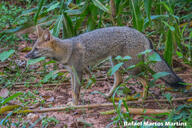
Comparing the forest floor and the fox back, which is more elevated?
the fox back

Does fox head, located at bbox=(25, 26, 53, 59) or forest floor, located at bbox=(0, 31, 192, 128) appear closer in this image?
forest floor, located at bbox=(0, 31, 192, 128)

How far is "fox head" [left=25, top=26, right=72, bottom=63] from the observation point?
4336 mm

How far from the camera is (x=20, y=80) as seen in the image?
531 cm

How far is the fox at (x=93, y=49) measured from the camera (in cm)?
434

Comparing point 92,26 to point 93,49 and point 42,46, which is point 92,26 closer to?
point 93,49

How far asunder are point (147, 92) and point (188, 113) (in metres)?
0.91

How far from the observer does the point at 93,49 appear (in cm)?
463

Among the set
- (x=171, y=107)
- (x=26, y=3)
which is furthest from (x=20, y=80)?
(x=26, y=3)

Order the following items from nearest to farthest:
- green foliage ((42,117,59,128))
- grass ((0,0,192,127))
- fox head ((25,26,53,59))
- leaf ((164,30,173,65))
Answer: green foliage ((42,117,59,128))
fox head ((25,26,53,59))
grass ((0,0,192,127))
leaf ((164,30,173,65))

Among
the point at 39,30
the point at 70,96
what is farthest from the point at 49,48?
the point at 70,96

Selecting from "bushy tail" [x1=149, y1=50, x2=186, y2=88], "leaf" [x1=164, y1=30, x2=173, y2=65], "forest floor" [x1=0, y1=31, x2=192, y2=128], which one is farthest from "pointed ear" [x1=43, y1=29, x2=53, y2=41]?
"leaf" [x1=164, y1=30, x2=173, y2=65]

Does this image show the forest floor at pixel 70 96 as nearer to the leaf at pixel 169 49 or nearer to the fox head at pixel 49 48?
the leaf at pixel 169 49

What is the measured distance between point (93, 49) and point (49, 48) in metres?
0.70

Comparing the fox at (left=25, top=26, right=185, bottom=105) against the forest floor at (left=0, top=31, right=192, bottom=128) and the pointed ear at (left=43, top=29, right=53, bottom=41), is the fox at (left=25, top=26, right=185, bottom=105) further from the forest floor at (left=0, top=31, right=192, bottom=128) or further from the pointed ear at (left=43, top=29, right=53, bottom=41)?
the forest floor at (left=0, top=31, right=192, bottom=128)
